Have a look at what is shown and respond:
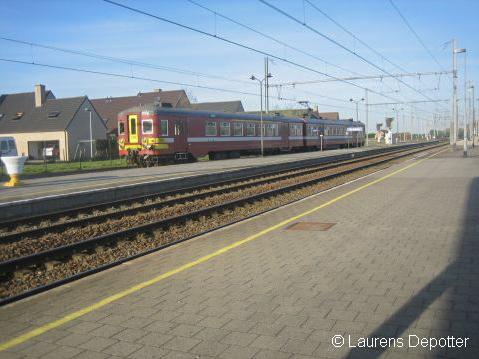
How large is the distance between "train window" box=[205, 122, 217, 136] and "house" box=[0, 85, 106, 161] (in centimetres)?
2120

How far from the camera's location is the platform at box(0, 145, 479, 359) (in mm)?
3955

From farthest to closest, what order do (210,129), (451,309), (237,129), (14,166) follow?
1. (237,129)
2. (210,129)
3. (14,166)
4. (451,309)

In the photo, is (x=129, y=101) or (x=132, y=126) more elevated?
(x=129, y=101)

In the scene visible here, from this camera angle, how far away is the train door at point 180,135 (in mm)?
27859

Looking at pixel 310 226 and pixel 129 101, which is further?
pixel 129 101

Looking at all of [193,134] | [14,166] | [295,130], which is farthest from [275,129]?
[14,166]

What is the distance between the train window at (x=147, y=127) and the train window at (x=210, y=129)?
4929 millimetres

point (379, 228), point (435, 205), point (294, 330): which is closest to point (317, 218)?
point (379, 228)

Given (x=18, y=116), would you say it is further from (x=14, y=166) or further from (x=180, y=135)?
(x=14, y=166)

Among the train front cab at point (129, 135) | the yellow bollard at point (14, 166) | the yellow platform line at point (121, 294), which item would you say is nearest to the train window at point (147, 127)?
the train front cab at point (129, 135)

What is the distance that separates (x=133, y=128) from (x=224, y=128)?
23.7 feet

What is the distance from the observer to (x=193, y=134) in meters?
29.2

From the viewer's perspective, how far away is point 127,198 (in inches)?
571

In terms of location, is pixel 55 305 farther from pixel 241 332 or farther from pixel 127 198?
pixel 127 198
